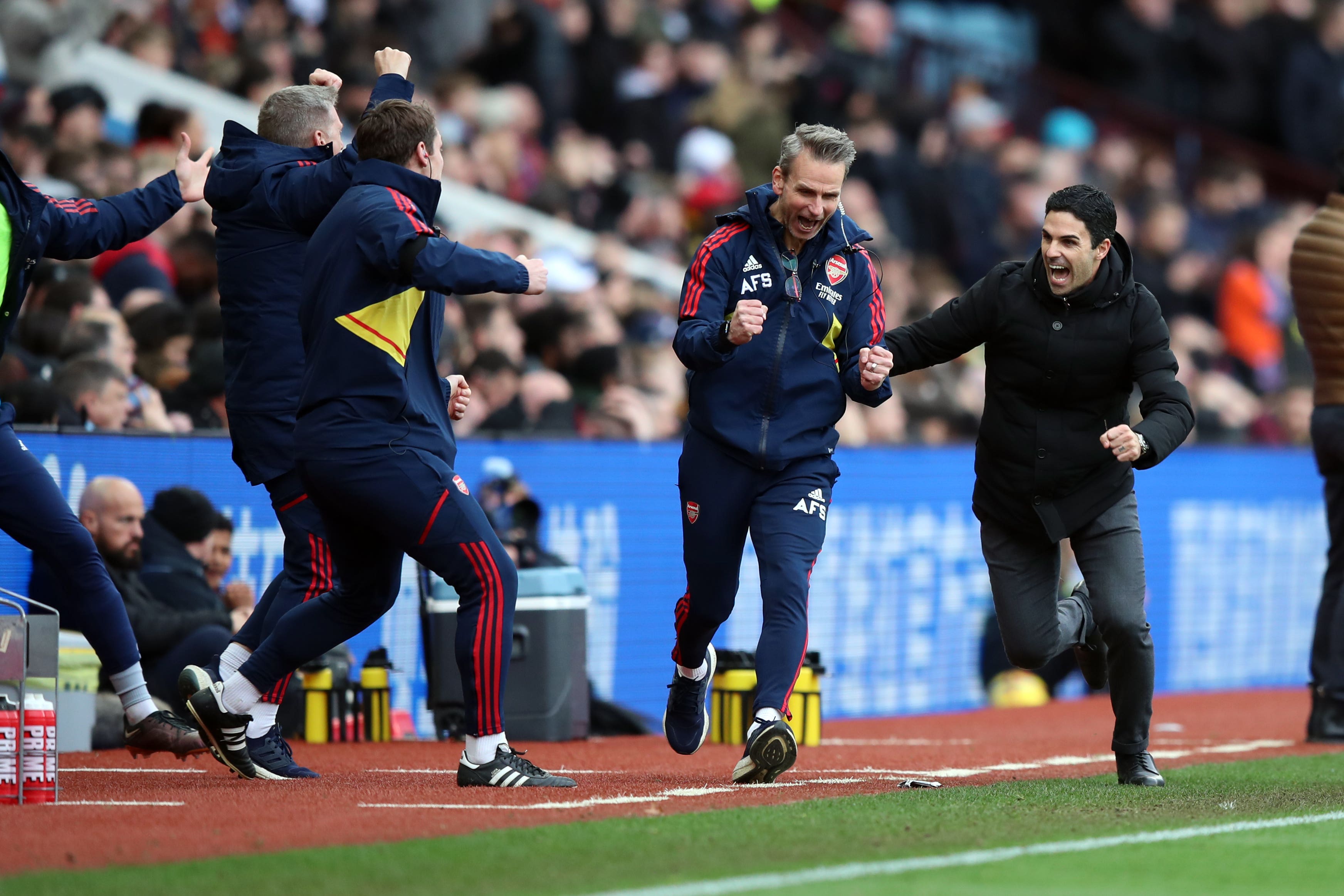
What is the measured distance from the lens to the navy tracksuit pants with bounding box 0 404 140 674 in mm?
6879

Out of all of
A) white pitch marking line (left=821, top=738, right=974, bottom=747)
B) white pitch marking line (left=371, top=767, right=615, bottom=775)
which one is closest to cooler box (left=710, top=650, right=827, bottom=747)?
white pitch marking line (left=821, top=738, right=974, bottom=747)

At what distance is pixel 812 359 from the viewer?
7289 millimetres

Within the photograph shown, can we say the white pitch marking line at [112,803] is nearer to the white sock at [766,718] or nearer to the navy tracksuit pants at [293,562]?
the navy tracksuit pants at [293,562]

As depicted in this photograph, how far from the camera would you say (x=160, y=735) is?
23.7 feet

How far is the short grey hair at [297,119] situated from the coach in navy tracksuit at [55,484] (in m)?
0.26

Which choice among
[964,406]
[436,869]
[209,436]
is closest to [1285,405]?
[964,406]

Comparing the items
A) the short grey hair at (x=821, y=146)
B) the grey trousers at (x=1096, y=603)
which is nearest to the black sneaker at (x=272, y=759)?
the grey trousers at (x=1096, y=603)

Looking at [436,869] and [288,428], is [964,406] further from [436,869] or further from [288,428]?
[436,869]

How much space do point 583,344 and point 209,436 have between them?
3.52m

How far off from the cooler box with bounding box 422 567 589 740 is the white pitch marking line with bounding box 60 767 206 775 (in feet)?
Answer: 6.73

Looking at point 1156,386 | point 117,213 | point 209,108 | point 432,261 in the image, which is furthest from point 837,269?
point 209,108

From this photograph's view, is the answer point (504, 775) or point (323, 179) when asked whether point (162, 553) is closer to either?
point (323, 179)

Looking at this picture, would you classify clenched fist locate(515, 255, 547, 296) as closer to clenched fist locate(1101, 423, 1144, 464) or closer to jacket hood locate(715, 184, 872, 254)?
jacket hood locate(715, 184, 872, 254)

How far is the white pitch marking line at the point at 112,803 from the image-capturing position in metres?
6.40
